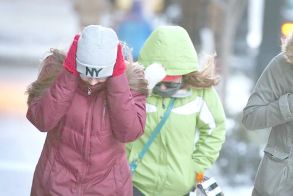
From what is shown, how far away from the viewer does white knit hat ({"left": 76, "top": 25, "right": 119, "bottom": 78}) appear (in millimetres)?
3180

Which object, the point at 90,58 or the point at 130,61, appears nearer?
the point at 90,58

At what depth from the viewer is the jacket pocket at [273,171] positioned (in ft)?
11.5

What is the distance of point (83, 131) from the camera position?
3.36 metres

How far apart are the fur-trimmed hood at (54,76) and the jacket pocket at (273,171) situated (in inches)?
27.8

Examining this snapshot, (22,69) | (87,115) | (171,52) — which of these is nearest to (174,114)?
(171,52)

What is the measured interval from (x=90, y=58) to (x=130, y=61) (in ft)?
1.37

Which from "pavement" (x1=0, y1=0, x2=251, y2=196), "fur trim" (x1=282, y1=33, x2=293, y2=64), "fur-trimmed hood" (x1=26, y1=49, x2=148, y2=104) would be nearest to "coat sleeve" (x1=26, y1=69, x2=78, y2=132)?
"fur-trimmed hood" (x1=26, y1=49, x2=148, y2=104)

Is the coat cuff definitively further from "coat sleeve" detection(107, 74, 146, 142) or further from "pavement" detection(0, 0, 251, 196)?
"pavement" detection(0, 0, 251, 196)

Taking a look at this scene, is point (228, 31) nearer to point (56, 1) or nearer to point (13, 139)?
point (13, 139)

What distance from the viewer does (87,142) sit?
336 centimetres

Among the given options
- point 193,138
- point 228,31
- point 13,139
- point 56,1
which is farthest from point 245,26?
point 56,1

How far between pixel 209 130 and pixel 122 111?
2.78ft

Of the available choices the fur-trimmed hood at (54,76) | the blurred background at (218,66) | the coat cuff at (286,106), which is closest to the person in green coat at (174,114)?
the blurred background at (218,66)

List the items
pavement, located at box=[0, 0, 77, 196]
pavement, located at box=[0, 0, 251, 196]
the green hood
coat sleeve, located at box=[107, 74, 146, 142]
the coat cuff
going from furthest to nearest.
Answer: pavement, located at box=[0, 0, 77, 196] < pavement, located at box=[0, 0, 251, 196] < the green hood < the coat cuff < coat sleeve, located at box=[107, 74, 146, 142]
